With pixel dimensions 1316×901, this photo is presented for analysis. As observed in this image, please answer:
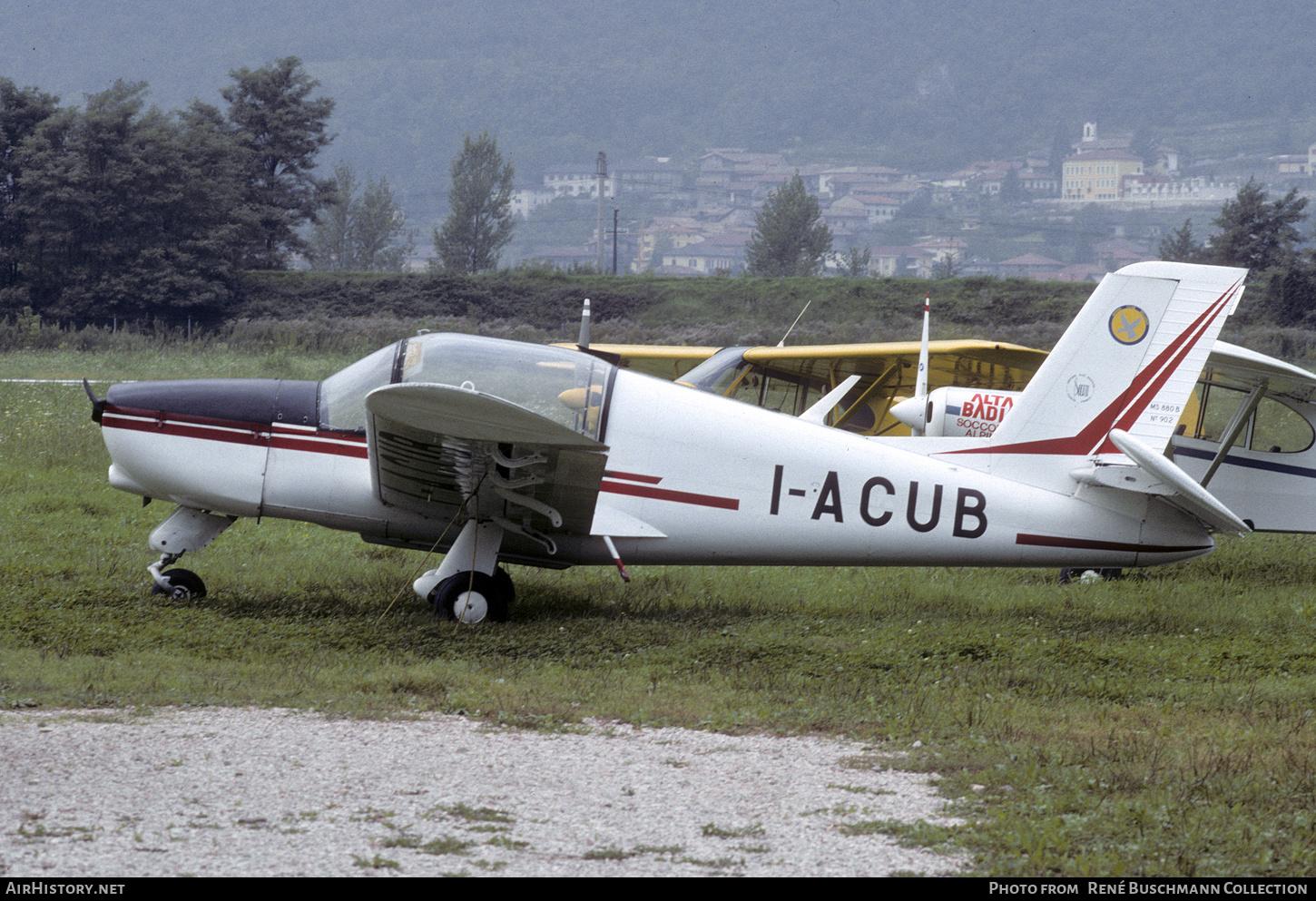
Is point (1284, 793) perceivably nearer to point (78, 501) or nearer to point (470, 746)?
point (470, 746)

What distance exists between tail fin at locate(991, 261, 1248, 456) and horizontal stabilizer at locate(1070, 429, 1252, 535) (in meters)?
0.19

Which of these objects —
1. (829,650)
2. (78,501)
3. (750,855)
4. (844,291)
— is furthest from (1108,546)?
(844,291)

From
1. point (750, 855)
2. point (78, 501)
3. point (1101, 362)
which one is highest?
point (1101, 362)

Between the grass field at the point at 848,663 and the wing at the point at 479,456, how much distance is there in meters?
0.80

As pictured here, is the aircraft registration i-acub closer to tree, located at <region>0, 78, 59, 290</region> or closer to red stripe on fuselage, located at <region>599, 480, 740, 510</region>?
red stripe on fuselage, located at <region>599, 480, 740, 510</region>

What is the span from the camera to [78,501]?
1201 centimetres

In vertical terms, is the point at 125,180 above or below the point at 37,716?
above

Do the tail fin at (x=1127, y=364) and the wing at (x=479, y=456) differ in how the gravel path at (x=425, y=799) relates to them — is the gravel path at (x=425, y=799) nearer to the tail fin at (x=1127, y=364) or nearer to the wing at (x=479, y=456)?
the wing at (x=479, y=456)

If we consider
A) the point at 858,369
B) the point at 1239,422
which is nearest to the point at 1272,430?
the point at 1239,422

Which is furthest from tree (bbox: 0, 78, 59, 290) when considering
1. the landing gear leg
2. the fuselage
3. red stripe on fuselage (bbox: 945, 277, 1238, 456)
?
red stripe on fuselage (bbox: 945, 277, 1238, 456)

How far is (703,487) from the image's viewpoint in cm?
787

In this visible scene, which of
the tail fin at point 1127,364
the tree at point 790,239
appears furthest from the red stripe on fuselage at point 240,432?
the tree at point 790,239

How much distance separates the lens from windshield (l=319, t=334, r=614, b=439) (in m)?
7.56
